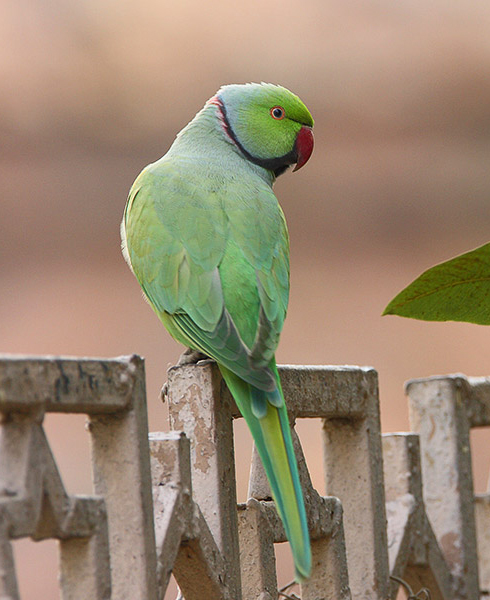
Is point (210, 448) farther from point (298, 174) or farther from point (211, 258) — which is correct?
point (298, 174)

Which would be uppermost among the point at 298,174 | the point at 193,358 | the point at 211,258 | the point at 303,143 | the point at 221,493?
the point at 298,174

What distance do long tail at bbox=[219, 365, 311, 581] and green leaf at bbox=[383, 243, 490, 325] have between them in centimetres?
20

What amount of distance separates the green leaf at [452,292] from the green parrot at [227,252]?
21cm

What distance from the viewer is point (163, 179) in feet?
6.06

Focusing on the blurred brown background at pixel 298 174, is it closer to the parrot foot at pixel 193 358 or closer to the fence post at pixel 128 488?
the parrot foot at pixel 193 358

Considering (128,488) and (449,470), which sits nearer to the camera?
(128,488)

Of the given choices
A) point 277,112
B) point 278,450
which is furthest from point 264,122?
point 278,450

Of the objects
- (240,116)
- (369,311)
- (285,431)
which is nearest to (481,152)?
(369,311)

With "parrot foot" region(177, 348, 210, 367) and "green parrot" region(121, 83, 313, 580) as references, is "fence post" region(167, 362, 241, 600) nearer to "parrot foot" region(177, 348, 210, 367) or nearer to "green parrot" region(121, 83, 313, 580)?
"green parrot" region(121, 83, 313, 580)

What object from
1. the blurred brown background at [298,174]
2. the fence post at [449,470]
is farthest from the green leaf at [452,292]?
the blurred brown background at [298,174]

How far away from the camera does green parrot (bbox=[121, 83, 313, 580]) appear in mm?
1370

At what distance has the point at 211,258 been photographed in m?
1.68

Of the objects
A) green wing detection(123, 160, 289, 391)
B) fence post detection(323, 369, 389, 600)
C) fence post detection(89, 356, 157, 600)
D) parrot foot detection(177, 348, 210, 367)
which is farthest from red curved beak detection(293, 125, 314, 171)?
fence post detection(89, 356, 157, 600)

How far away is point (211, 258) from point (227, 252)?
3 cm
